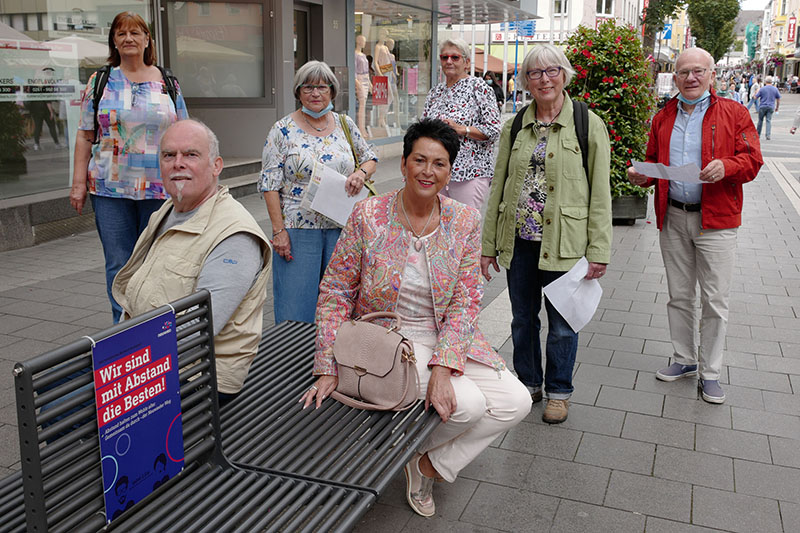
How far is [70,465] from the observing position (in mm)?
2004

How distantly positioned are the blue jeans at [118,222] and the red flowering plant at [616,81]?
5531 mm

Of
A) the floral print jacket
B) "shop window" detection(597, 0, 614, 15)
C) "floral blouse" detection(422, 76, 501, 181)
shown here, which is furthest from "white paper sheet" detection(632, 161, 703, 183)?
"shop window" detection(597, 0, 614, 15)

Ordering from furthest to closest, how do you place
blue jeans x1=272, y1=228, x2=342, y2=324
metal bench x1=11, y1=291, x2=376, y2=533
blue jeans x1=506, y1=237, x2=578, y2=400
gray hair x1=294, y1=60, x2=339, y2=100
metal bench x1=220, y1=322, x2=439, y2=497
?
1. blue jeans x1=272, y1=228, x2=342, y2=324
2. gray hair x1=294, y1=60, x2=339, y2=100
3. blue jeans x1=506, y1=237, x2=578, y2=400
4. metal bench x1=220, y1=322, x2=439, y2=497
5. metal bench x1=11, y1=291, x2=376, y2=533

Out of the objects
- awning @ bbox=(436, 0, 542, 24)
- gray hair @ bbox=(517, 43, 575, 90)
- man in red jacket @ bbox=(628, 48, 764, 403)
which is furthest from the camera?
→ awning @ bbox=(436, 0, 542, 24)

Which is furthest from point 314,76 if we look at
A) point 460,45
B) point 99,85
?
point 460,45

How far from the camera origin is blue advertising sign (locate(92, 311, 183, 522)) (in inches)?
80.8

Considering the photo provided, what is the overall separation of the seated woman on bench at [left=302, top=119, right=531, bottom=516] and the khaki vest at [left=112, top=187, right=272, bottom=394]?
302 millimetres

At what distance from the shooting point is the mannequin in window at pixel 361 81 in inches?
615

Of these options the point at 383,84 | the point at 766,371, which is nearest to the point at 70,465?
the point at 766,371

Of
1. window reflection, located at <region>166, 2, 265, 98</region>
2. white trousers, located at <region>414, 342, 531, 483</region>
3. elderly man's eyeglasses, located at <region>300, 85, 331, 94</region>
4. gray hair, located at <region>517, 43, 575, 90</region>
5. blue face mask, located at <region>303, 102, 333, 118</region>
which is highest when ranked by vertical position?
window reflection, located at <region>166, 2, 265, 98</region>

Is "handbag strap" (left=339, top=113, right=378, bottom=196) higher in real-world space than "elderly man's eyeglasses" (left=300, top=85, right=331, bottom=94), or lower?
lower

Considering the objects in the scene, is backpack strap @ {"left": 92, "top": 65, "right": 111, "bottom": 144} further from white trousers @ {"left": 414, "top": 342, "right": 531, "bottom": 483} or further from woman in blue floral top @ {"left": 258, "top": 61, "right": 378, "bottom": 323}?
white trousers @ {"left": 414, "top": 342, "right": 531, "bottom": 483}

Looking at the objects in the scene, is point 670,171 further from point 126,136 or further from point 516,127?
point 126,136

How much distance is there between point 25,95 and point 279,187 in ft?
17.4
